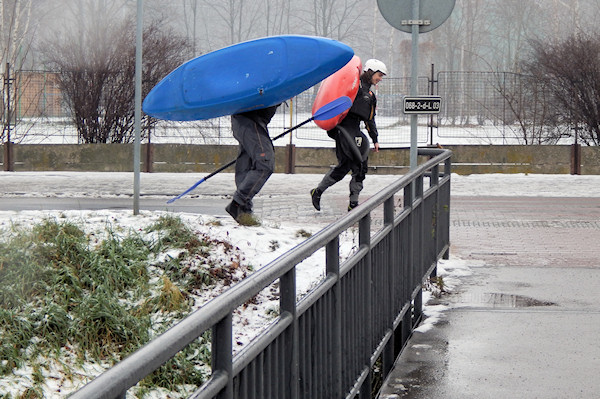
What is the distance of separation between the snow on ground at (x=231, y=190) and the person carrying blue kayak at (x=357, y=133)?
751 mm

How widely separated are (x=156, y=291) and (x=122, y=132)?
14613 millimetres

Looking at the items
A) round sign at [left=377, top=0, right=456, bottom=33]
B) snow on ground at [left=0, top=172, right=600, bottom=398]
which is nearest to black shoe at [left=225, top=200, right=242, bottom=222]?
snow on ground at [left=0, top=172, right=600, bottom=398]

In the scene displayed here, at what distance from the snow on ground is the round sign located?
1.84 m

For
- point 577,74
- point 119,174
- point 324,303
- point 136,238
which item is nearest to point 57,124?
point 119,174

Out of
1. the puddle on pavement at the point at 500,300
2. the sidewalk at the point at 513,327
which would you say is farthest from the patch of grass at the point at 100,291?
the puddle on pavement at the point at 500,300

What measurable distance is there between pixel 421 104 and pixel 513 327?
2.62 meters

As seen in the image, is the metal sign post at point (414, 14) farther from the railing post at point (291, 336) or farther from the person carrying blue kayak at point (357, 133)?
the railing post at point (291, 336)

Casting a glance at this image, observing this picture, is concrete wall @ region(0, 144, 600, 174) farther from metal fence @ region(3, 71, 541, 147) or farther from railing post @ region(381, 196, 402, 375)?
railing post @ region(381, 196, 402, 375)

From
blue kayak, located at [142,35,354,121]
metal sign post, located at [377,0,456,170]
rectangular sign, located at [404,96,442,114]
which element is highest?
metal sign post, located at [377,0,456,170]

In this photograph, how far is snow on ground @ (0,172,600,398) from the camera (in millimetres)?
Result: 6500

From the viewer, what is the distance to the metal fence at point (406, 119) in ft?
72.0

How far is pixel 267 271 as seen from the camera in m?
2.92

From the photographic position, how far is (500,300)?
24.5 ft

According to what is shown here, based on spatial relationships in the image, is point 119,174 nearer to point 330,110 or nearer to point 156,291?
point 330,110
